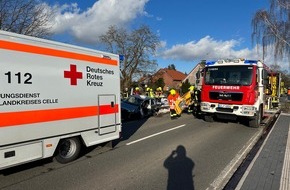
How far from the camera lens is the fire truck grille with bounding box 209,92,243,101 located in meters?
13.7

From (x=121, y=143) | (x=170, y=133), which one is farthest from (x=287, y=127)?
(x=121, y=143)

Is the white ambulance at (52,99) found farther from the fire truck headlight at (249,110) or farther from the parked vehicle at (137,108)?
the parked vehicle at (137,108)

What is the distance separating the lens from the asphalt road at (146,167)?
605cm

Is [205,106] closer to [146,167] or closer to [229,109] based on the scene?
[229,109]

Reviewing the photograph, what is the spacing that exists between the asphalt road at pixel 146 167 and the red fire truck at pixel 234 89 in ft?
8.58

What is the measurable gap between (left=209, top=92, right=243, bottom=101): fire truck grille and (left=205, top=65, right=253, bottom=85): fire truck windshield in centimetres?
46

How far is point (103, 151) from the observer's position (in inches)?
345

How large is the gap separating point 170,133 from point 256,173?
5590 millimetres

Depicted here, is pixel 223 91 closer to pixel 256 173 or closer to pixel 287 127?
pixel 287 127

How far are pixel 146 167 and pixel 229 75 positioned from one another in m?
8.23

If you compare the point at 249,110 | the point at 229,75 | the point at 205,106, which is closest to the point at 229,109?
the point at 249,110

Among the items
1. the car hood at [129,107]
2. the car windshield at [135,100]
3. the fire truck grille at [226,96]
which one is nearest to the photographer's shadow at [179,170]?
the fire truck grille at [226,96]

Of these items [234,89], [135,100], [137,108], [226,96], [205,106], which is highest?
[234,89]

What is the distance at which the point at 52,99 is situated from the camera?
22.1 feet
